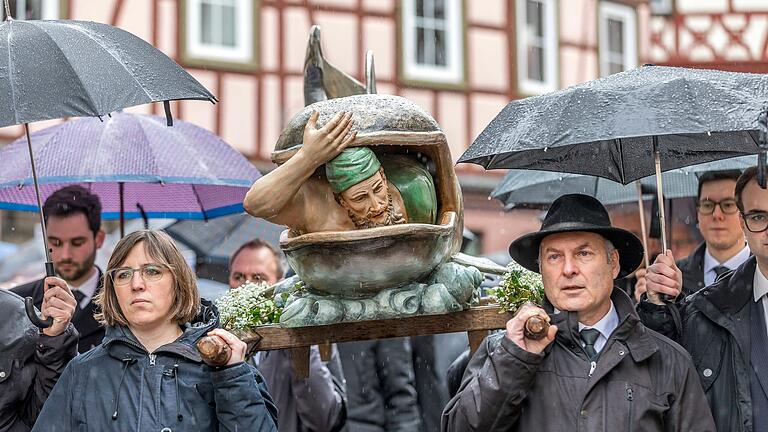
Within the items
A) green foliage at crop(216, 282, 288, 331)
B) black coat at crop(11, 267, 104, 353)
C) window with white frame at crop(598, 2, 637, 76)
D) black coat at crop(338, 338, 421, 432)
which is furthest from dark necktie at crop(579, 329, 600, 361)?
window with white frame at crop(598, 2, 637, 76)

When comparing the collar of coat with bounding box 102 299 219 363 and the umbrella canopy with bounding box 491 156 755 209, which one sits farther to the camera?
the umbrella canopy with bounding box 491 156 755 209

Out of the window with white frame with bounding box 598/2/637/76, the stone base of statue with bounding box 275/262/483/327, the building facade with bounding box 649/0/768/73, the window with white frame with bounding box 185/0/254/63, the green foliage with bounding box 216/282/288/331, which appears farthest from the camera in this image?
the window with white frame with bounding box 598/2/637/76

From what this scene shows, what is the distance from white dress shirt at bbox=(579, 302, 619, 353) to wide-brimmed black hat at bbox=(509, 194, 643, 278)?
0.25 m

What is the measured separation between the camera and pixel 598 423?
4738 mm

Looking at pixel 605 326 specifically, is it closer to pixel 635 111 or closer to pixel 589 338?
pixel 589 338

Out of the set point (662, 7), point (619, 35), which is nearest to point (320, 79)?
point (619, 35)

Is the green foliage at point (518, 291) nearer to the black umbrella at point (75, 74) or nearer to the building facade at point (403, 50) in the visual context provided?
the black umbrella at point (75, 74)

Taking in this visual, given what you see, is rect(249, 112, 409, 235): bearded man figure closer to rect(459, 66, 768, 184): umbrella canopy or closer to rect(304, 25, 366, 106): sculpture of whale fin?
rect(459, 66, 768, 184): umbrella canopy

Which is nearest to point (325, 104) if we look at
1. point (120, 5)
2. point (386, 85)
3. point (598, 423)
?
point (598, 423)

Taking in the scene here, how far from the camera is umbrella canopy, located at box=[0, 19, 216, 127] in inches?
194

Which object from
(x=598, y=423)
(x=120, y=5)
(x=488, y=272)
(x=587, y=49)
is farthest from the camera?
(x=587, y=49)

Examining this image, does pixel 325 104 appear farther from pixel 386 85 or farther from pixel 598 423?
pixel 386 85

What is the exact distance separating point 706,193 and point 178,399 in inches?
122

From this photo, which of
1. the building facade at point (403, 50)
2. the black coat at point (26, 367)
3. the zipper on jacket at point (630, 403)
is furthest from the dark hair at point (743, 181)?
the building facade at point (403, 50)
